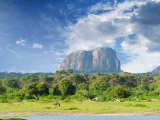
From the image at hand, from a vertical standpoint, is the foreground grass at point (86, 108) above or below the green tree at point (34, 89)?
below

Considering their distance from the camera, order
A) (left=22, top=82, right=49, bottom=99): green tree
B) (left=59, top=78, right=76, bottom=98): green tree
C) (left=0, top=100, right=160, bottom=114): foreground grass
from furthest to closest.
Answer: (left=59, top=78, right=76, bottom=98): green tree → (left=22, top=82, right=49, bottom=99): green tree → (left=0, top=100, right=160, bottom=114): foreground grass

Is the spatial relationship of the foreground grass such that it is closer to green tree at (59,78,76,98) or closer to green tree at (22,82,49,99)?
green tree at (22,82,49,99)

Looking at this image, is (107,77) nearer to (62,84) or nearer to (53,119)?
(62,84)

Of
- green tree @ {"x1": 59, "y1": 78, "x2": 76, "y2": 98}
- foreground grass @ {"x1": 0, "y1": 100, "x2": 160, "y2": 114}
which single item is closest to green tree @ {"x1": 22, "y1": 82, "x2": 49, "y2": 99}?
green tree @ {"x1": 59, "y1": 78, "x2": 76, "y2": 98}

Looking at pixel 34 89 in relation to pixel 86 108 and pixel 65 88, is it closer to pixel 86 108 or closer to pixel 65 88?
pixel 65 88

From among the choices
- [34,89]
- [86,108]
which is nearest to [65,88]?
[34,89]

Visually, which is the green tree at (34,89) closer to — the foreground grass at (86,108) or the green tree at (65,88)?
the green tree at (65,88)

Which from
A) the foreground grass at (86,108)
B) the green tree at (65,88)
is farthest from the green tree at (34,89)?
the foreground grass at (86,108)

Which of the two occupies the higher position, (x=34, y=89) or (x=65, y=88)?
(x=65, y=88)

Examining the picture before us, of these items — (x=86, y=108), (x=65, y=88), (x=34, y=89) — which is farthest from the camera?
(x=65, y=88)

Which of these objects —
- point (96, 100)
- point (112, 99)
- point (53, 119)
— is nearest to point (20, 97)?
point (96, 100)

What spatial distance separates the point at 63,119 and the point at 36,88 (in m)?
32.8

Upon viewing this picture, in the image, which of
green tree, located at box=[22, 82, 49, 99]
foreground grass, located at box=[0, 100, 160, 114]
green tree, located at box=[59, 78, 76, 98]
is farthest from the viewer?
green tree, located at box=[59, 78, 76, 98]

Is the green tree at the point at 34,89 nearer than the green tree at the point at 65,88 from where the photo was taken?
Yes
